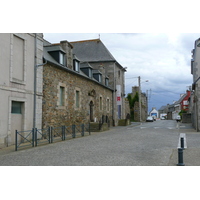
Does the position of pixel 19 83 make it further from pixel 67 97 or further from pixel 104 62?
pixel 104 62

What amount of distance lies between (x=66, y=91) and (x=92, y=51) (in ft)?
41.6

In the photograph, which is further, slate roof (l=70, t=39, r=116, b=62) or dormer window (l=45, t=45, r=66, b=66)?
slate roof (l=70, t=39, r=116, b=62)

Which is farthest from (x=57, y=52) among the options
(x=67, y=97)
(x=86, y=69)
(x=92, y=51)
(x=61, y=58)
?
(x=92, y=51)

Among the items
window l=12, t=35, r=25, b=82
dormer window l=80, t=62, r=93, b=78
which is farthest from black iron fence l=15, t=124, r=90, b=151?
dormer window l=80, t=62, r=93, b=78

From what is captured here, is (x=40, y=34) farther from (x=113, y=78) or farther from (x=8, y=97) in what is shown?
(x=113, y=78)

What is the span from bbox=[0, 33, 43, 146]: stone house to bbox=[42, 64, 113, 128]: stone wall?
2.90 feet

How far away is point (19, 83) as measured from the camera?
11.2 metres

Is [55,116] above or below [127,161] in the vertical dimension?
above

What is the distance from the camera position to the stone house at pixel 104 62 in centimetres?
2639

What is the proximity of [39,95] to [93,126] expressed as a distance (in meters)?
7.31

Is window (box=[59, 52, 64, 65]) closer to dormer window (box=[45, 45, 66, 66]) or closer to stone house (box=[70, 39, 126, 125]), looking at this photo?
dormer window (box=[45, 45, 66, 66])

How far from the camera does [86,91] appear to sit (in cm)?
1966

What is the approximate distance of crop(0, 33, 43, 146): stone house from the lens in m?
10.3
